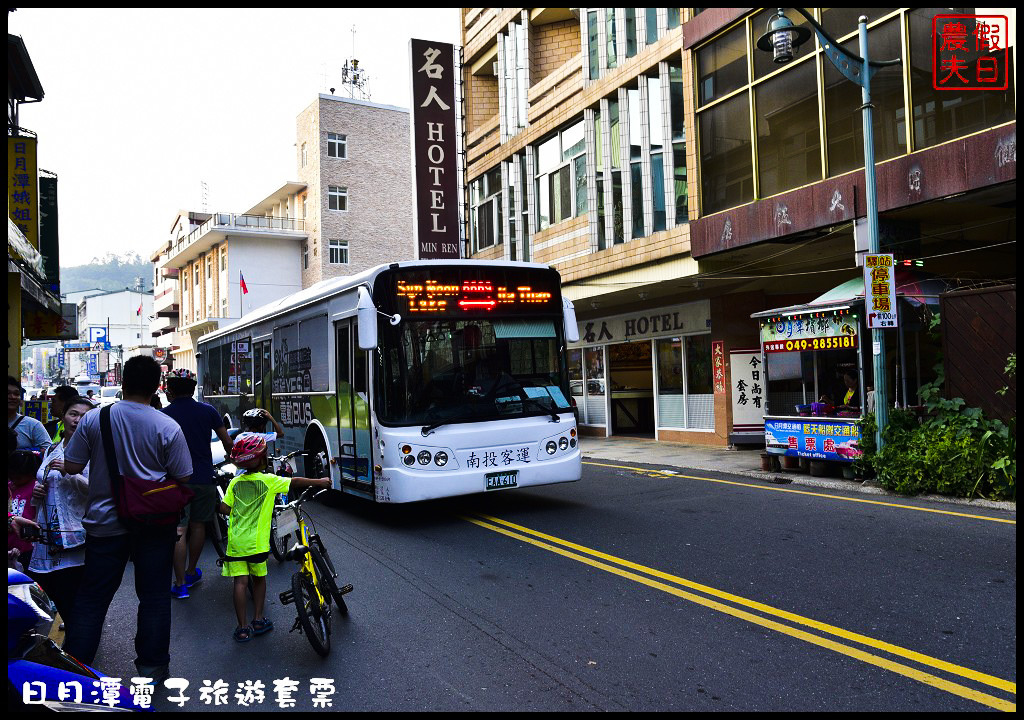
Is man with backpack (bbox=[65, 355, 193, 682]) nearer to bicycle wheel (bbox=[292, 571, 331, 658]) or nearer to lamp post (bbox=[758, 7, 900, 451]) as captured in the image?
bicycle wheel (bbox=[292, 571, 331, 658])

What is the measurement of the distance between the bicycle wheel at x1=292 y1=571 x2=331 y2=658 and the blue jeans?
776mm

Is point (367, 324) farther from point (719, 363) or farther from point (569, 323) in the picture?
point (719, 363)

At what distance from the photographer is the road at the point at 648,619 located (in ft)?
13.8

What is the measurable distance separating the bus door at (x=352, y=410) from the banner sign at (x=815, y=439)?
746 centimetres

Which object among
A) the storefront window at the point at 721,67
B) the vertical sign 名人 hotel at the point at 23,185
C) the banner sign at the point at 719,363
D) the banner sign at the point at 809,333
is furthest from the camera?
the banner sign at the point at 719,363

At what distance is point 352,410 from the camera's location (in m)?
9.66

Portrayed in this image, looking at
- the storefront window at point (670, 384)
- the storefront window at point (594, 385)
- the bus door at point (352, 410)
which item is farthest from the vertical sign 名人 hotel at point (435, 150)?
the bus door at point (352, 410)

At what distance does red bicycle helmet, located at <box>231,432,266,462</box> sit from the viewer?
17.7 feet

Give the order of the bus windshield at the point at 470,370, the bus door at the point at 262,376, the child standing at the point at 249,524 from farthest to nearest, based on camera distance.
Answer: the bus door at the point at 262,376, the bus windshield at the point at 470,370, the child standing at the point at 249,524

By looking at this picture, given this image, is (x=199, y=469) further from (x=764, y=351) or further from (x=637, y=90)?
(x=637, y=90)

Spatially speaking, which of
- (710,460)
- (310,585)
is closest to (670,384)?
(710,460)

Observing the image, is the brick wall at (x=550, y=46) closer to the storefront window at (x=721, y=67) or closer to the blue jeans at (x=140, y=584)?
the storefront window at (x=721, y=67)

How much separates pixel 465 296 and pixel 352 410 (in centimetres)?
Answer: 206

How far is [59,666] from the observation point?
3.54 m
